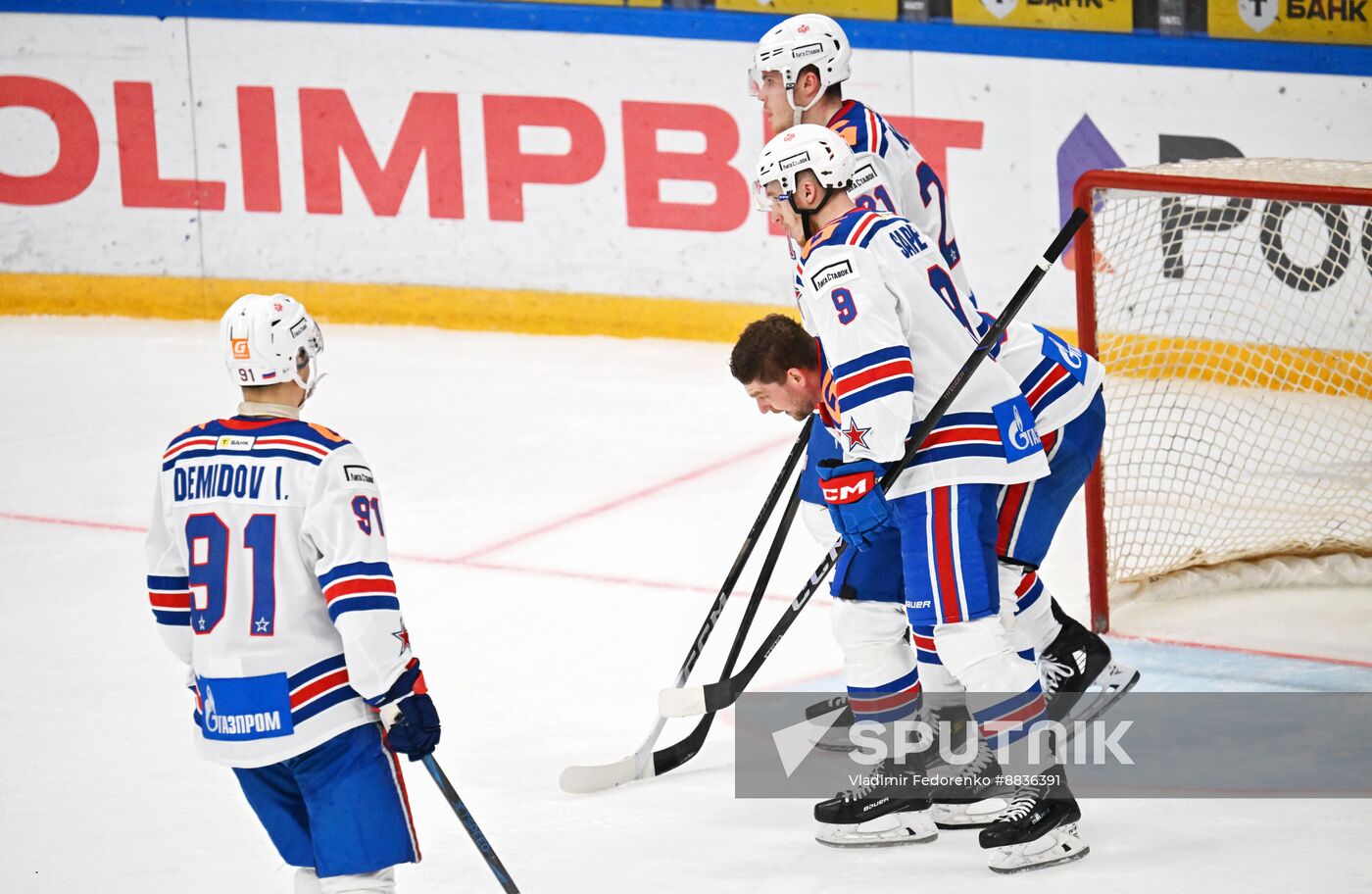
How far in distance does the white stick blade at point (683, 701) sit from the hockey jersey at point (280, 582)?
40.0 inches

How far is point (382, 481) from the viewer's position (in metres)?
6.21

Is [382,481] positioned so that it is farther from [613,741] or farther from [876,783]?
[876,783]

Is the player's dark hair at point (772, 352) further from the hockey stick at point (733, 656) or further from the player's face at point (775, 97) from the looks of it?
the player's face at point (775, 97)

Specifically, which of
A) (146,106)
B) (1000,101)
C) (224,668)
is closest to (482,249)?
(146,106)

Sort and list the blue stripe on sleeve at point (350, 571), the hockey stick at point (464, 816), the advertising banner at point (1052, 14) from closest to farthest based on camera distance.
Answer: the blue stripe on sleeve at point (350, 571)
the hockey stick at point (464, 816)
the advertising banner at point (1052, 14)

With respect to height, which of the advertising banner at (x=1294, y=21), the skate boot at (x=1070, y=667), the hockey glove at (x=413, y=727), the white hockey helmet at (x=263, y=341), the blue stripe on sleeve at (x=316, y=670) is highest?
the advertising banner at (x=1294, y=21)

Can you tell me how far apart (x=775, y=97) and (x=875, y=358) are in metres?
1.25

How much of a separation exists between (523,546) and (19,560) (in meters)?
1.44

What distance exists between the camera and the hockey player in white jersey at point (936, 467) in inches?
130

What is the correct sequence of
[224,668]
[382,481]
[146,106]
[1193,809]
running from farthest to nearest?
[146,106] < [382,481] < [1193,809] < [224,668]

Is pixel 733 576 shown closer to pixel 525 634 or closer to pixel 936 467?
pixel 936 467

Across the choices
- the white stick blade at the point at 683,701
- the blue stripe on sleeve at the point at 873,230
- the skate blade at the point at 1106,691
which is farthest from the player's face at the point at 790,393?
the skate blade at the point at 1106,691

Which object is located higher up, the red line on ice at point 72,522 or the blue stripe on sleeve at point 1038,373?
the blue stripe on sleeve at point 1038,373

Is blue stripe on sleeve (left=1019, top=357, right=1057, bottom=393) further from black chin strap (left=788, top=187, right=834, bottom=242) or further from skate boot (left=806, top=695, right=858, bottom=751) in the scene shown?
skate boot (left=806, top=695, right=858, bottom=751)
